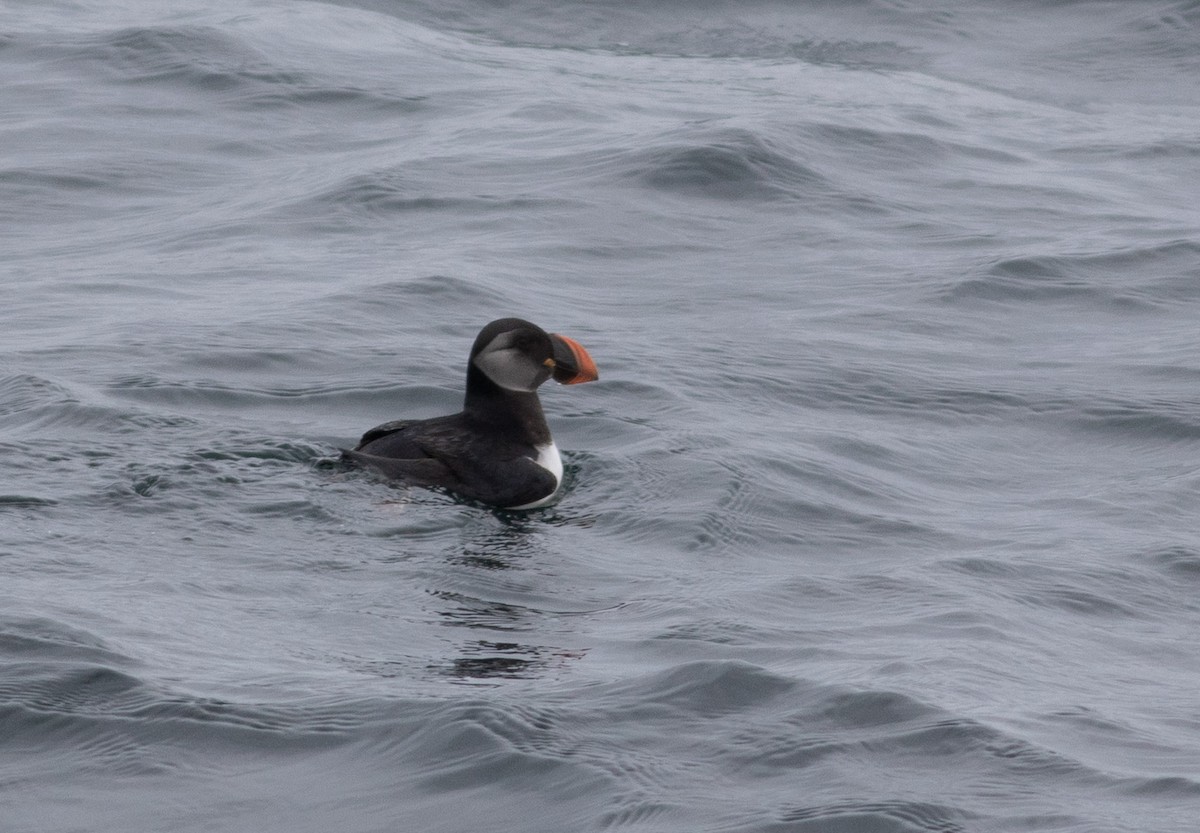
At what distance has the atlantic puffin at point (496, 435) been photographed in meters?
7.74

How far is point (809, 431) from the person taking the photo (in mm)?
9375

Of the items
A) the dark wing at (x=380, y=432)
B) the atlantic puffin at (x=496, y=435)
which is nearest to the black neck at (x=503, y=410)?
the atlantic puffin at (x=496, y=435)

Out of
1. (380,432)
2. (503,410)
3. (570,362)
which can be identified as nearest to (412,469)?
(380,432)

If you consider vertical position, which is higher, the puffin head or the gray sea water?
the puffin head

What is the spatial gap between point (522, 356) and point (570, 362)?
212 millimetres

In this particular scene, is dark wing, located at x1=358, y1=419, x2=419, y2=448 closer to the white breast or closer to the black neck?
the black neck

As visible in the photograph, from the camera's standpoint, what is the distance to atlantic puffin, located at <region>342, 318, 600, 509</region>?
7.74 metres

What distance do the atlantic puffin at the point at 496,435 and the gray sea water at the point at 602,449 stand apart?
0.42ft

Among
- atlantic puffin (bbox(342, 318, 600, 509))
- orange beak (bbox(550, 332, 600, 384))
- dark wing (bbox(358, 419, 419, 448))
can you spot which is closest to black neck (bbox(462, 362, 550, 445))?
atlantic puffin (bbox(342, 318, 600, 509))

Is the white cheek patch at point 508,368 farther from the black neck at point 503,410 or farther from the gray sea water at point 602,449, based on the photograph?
the gray sea water at point 602,449

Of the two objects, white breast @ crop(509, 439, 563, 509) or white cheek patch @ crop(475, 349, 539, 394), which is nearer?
white breast @ crop(509, 439, 563, 509)

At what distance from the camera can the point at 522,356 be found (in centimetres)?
814

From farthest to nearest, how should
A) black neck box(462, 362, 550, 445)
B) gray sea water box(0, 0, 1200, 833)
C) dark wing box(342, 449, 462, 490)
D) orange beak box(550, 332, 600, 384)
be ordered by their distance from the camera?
orange beak box(550, 332, 600, 384) → black neck box(462, 362, 550, 445) → dark wing box(342, 449, 462, 490) → gray sea water box(0, 0, 1200, 833)

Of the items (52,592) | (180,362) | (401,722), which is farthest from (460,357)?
(401,722)
